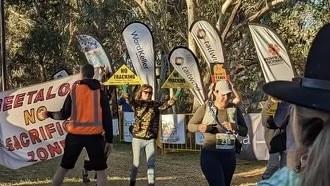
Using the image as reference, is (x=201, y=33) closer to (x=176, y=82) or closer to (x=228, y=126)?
(x=176, y=82)

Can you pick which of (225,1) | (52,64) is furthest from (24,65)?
(225,1)

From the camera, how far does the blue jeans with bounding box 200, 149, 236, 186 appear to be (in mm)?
6742

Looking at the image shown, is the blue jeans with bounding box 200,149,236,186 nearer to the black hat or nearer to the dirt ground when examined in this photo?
the dirt ground

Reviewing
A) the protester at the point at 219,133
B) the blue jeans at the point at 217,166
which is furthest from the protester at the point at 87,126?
the blue jeans at the point at 217,166

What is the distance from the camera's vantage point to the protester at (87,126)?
820 cm

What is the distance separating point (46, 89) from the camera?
11312 mm

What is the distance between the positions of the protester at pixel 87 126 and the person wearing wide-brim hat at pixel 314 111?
6772 millimetres

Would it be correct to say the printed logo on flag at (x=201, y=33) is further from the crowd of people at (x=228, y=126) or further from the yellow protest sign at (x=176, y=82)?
the crowd of people at (x=228, y=126)

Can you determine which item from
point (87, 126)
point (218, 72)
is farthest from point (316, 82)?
point (218, 72)

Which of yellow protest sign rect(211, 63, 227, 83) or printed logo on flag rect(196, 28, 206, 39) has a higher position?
printed logo on flag rect(196, 28, 206, 39)

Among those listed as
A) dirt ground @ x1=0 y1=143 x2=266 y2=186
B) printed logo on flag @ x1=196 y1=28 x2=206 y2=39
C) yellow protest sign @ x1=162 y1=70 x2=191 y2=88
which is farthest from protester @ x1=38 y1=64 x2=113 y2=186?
yellow protest sign @ x1=162 y1=70 x2=191 y2=88

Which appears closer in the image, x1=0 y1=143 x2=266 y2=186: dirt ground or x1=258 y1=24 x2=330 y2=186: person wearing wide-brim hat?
x1=258 y1=24 x2=330 y2=186: person wearing wide-brim hat

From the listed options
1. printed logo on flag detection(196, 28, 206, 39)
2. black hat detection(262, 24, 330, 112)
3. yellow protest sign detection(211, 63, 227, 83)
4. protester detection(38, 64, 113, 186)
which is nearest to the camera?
black hat detection(262, 24, 330, 112)

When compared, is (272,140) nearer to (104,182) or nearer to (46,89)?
(104,182)
